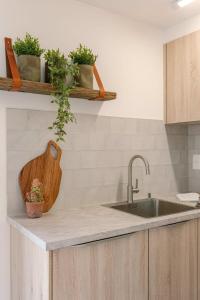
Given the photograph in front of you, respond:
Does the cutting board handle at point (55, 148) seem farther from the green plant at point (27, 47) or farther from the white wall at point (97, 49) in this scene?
the green plant at point (27, 47)

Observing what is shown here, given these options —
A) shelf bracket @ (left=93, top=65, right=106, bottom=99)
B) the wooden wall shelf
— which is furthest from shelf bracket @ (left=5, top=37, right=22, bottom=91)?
shelf bracket @ (left=93, top=65, right=106, bottom=99)

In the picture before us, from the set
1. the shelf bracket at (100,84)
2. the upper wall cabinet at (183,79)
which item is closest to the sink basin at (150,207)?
the upper wall cabinet at (183,79)

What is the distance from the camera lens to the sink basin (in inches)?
80.9

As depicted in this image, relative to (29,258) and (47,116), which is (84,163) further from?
(29,258)

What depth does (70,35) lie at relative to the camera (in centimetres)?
196

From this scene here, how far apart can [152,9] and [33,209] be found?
1.70 meters

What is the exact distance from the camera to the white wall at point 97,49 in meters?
1.68

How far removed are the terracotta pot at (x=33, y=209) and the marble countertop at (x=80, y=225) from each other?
0.04m

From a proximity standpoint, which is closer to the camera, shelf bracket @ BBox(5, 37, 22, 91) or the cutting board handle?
shelf bracket @ BBox(5, 37, 22, 91)

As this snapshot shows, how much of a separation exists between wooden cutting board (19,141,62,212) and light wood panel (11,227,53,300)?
27 centimetres

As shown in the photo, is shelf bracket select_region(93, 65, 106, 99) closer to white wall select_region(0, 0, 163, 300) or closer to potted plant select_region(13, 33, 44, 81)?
white wall select_region(0, 0, 163, 300)

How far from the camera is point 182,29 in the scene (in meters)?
2.32

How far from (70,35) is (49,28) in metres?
0.16

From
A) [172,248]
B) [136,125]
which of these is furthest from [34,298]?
[136,125]
